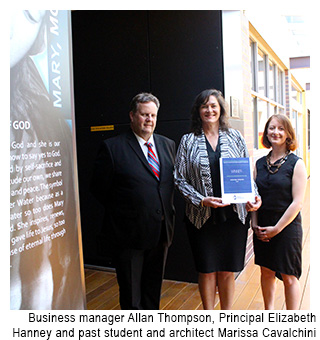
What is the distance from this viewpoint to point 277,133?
2.60 m

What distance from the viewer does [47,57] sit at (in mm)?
1858

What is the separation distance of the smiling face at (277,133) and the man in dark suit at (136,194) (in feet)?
2.66

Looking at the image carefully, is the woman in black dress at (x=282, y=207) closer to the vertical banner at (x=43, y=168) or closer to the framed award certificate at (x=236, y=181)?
the framed award certificate at (x=236, y=181)

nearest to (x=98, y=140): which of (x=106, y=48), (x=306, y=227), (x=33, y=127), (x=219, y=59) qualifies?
(x=106, y=48)

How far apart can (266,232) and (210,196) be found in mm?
501

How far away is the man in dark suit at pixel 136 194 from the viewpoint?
2539 millimetres

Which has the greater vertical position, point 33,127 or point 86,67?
point 86,67

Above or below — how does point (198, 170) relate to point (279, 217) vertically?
above

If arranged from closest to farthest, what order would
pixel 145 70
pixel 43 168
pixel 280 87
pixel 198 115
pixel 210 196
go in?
pixel 43 168
pixel 210 196
pixel 198 115
pixel 145 70
pixel 280 87

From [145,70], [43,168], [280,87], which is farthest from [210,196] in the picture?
[280,87]

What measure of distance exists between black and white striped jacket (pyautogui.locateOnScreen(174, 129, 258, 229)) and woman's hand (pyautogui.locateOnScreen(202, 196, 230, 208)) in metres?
0.04

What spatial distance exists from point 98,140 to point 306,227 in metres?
4.66

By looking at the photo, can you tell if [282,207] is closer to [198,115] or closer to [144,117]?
[198,115]
